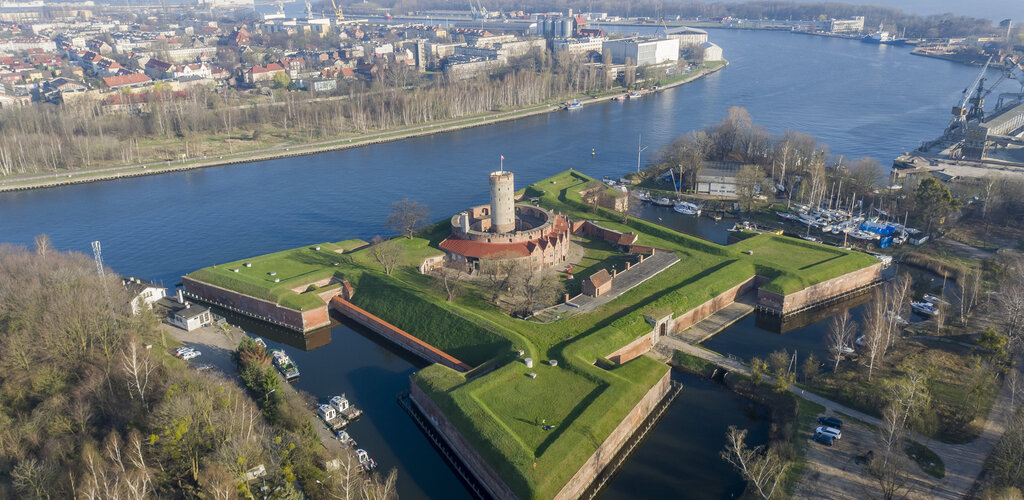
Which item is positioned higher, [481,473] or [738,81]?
Result: [738,81]

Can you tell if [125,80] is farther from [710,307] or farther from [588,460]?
[588,460]

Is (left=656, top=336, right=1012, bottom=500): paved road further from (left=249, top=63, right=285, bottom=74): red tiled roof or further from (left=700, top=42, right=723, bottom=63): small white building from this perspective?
(left=700, top=42, right=723, bottom=63): small white building

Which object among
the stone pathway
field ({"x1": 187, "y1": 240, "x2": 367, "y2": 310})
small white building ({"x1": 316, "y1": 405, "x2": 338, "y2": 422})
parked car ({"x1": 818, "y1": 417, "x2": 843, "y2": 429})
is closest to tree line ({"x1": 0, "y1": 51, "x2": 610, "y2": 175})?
field ({"x1": 187, "y1": 240, "x2": 367, "y2": 310})

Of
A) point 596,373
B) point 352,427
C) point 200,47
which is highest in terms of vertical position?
Result: point 200,47

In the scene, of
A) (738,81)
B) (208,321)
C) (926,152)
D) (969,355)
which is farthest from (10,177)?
(738,81)

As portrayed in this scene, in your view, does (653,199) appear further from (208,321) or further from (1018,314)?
(208,321)

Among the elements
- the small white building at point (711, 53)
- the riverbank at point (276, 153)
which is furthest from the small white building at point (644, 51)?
the riverbank at point (276, 153)
